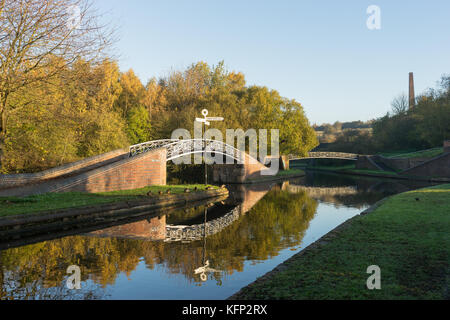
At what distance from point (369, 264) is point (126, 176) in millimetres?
18599

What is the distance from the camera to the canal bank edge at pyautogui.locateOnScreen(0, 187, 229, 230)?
12789mm

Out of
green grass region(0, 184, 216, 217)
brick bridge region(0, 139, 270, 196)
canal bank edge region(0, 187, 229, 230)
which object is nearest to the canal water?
canal bank edge region(0, 187, 229, 230)

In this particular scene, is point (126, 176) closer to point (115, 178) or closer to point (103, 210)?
point (115, 178)

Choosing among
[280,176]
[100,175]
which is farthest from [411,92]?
[100,175]

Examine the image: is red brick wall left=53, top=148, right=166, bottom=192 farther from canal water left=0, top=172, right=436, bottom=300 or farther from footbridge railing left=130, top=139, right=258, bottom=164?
canal water left=0, top=172, right=436, bottom=300

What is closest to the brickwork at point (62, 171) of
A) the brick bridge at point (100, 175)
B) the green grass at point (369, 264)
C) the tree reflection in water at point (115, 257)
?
the brick bridge at point (100, 175)

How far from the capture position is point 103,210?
16359mm

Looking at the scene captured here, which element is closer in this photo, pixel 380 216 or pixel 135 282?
pixel 135 282

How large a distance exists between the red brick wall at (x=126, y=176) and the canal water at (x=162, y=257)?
5599 millimetres

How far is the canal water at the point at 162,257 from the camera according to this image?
797cm

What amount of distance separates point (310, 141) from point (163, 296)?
51.1 metres
